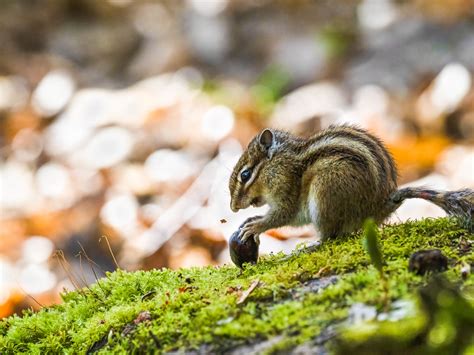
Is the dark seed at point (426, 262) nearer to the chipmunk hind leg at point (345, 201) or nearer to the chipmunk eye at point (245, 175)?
the chipmunk hind leg at point (345, 201)

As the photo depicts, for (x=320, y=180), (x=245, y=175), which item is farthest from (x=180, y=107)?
(x=320, y=180)

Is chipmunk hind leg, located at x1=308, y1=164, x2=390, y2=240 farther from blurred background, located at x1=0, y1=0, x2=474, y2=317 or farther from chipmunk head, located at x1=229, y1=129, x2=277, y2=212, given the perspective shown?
blurred background, located at x1=0, y1=0, x2=474, y2=317

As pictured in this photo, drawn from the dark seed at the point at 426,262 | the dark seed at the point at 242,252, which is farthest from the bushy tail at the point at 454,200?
the dark seed at the point at 242,252

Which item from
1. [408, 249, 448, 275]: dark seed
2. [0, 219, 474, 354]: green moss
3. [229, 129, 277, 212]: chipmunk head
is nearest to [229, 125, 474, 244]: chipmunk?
[229, 129, 277, 212]: chipmunk head

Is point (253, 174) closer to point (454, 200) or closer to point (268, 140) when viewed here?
point (268, 140)

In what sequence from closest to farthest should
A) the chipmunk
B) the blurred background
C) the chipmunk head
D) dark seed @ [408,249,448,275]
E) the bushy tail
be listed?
dark seed @ [408,249,448,275] → the bushy tail → the chipmunk → the chipmunk head → the blurred background

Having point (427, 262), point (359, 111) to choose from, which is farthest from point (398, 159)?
point (427, 262)

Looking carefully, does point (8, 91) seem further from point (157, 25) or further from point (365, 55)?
point (365, 55)
